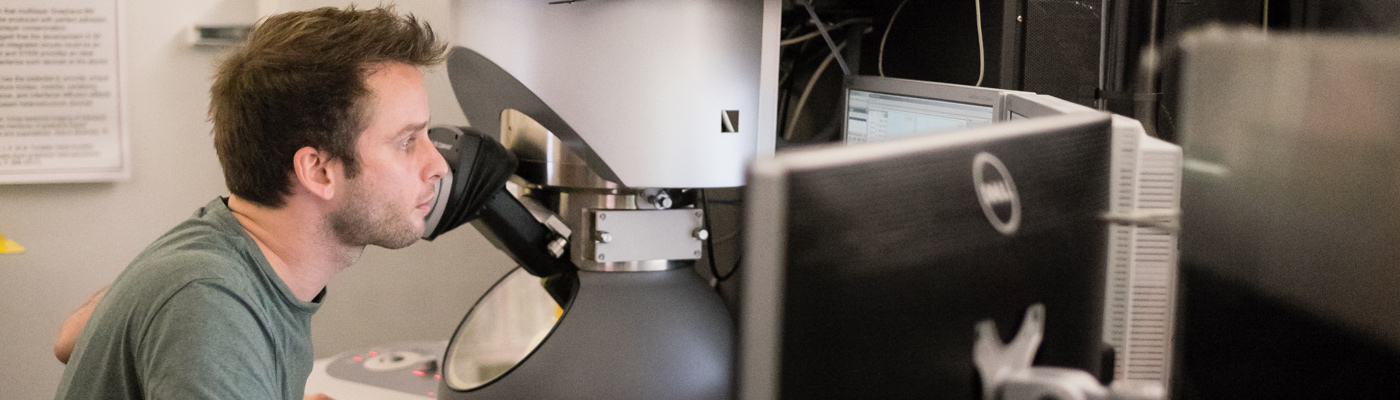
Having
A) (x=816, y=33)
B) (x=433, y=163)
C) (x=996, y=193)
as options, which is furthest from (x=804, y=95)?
(x=996, y=193)

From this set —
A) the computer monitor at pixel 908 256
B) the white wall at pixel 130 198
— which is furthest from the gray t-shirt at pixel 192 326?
the white wall at pixel 130 198

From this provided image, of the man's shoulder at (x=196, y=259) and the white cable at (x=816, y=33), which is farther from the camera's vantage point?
the white cable at (x=816, y=33)

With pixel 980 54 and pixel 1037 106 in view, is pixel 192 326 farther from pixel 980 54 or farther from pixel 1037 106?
pixel 980 54

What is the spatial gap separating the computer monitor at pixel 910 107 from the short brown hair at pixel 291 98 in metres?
0.52

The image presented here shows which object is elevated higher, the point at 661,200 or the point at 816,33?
the point at 816,33

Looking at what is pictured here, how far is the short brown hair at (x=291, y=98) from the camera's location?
1037 mm

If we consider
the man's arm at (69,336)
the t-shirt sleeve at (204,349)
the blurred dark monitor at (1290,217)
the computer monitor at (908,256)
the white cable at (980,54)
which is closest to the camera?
the computer monitor at (908,256)

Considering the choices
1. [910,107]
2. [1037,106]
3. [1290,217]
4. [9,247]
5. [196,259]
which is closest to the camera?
[1290,217]

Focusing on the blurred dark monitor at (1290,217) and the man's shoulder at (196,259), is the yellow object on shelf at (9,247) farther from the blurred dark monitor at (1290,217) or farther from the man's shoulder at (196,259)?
the blurred dark monitor at (1290,217)

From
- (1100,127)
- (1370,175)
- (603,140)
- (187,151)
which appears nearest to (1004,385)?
(1100,127)

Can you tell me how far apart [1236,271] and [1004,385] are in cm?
25

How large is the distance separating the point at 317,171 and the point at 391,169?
69 mm

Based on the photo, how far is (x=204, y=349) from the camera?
33.3 inches

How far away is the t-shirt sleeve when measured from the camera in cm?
84
